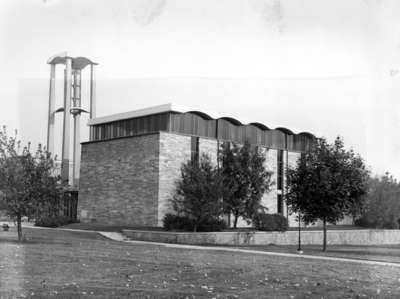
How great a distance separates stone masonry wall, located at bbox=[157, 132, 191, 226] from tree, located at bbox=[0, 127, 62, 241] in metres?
16.7

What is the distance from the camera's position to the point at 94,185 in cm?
4834

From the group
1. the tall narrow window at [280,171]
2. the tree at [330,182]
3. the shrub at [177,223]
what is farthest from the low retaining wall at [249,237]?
the tall narrow window at [280,171]

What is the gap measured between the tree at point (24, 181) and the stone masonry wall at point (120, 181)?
681 inches

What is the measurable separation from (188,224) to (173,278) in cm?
2215

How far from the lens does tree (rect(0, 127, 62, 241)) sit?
2441 centimetres

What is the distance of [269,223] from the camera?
36.8 metres

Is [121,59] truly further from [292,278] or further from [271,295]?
[292,278]

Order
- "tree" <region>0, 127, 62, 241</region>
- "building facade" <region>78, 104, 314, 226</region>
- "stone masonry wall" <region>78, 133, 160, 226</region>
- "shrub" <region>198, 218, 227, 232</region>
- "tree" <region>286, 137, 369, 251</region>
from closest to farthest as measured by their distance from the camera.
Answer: "tree" <region>0, 127, 62, 241</region> → "tree" <region>286, 137, 369, 251</region> → "shrub" <region>198, 218, 227, 232</region> → "building facade" <region>78, 104, 314, 226</region> → "stone masonry wall" <region>78, 133, 160, 226</region>

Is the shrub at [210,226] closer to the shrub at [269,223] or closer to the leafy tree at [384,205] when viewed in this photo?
the shrub at [269,223]

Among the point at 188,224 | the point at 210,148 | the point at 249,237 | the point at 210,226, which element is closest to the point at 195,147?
the point at 210,148

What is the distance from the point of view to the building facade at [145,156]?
1684 inches

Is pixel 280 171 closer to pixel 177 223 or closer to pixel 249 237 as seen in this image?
pixel 177 223

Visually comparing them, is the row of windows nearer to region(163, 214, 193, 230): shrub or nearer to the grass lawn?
region(163, 214, 193, 230): shrub

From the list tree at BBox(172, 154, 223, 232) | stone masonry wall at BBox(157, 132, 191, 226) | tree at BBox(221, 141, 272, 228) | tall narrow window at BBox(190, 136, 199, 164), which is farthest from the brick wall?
tree at BBox(172, 154, 223, 232)
